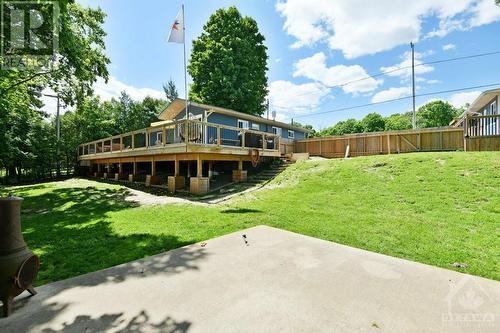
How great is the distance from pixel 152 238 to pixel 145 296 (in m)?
2.62

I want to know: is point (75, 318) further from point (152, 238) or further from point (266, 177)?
point (266, 177)

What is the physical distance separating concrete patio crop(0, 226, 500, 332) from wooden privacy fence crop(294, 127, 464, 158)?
15955 mm

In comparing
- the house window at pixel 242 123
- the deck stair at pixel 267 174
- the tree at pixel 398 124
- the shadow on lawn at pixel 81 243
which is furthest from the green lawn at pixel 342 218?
the tree at pixel 398 124

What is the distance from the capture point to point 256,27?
3150 centimetres

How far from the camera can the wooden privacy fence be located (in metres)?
15.8

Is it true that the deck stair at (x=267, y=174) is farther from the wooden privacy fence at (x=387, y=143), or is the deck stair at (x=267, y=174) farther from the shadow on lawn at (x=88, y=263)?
the shadow on lawn at (x=88, y=263)

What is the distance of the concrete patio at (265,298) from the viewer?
7.71ft

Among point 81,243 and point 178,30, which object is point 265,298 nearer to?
point 81,243

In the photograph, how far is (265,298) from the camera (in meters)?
2.84

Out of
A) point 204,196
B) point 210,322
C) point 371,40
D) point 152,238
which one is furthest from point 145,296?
point 371,40

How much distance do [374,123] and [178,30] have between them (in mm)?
54895

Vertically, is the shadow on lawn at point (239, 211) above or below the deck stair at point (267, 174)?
below

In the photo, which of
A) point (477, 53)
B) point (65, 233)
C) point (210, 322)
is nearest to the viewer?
point (210, 322)

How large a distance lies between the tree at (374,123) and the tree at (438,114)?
9.25 m
